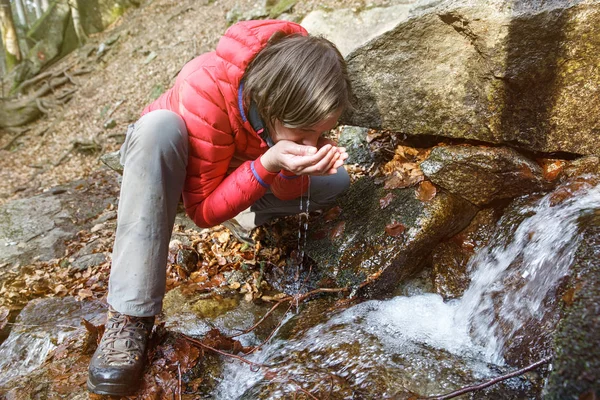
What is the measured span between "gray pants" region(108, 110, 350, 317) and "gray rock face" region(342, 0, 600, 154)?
1.79m

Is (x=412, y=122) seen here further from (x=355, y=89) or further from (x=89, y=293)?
(x=89, y=293)

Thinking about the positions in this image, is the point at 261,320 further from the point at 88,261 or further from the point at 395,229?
the point at 88,261

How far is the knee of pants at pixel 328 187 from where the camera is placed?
10.8 feet

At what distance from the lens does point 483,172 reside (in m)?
2.91

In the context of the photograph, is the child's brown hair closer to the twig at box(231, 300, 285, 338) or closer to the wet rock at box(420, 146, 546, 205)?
the wet rock at box(420, 146, 546, 205)

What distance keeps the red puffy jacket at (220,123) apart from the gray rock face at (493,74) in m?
0.96

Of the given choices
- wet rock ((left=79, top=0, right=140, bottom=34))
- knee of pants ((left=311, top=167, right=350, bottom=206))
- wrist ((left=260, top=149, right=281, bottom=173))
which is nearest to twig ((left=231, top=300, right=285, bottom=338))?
knee of pants ((left=311, top=167, right=350, bottom=206))

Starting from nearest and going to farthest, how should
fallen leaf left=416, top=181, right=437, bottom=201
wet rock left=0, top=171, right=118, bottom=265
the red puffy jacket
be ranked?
the red puffy jacket → fallen leaf left=416, top=181, right=437, bottom=201 → wet rock left=0, top=171, right=118, bottom=265

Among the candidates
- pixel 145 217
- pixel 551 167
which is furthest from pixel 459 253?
pixel 145 217

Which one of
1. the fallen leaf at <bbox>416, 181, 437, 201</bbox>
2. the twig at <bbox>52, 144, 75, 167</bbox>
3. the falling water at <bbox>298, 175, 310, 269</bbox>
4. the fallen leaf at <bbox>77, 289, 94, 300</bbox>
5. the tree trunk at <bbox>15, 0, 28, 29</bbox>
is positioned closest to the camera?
the fallen leaf at <bbox>416, 181, 437, 201</bbox>

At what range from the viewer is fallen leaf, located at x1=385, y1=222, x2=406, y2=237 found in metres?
2.96

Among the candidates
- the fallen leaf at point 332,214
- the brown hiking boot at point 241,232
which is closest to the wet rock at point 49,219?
the brown hiking boot at point 241,232

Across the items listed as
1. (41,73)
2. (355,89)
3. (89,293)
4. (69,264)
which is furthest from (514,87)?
(41,73)

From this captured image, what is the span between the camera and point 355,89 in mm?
3422
